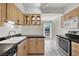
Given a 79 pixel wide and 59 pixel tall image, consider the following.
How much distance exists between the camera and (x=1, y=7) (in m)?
3.01

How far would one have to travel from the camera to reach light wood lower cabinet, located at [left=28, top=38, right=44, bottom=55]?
6137 millimetres

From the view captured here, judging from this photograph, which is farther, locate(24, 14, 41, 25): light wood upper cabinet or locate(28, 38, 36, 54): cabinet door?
locate(24, 14, 41, 25): light wood upper cabinet

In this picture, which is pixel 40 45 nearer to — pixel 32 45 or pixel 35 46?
pixel 35 46

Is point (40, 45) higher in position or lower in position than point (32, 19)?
lower

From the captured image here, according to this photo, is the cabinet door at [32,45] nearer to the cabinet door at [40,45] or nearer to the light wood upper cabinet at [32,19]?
the cabinet door at [40,45]

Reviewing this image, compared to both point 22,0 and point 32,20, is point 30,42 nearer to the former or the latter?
point 32,20

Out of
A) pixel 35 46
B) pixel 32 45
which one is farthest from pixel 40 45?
pixel 32 45

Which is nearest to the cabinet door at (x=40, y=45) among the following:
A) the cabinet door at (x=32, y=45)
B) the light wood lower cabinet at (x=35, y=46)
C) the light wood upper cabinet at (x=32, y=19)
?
the light wood lower cabinet at (x=35, y=46)

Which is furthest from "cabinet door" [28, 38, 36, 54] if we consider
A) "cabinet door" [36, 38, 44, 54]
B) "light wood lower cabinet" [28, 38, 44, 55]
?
"cabinet door" [36, 38, 44, 54]

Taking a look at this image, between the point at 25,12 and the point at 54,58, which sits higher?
the point at 25,12

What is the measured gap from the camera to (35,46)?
616 centimetres

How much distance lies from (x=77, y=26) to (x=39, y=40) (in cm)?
188

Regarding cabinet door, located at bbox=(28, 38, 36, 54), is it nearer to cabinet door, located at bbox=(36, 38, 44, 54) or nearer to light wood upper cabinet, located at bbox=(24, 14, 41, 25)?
cabinet door, located at bbox=(36, 38, 44, 54)

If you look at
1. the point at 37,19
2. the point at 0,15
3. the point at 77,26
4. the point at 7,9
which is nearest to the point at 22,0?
the point at 0,15
